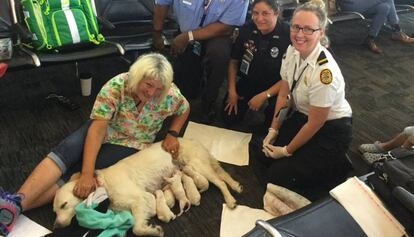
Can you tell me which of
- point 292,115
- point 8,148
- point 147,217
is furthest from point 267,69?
point 8,148

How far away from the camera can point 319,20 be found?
1.95 metres

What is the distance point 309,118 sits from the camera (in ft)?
6.86

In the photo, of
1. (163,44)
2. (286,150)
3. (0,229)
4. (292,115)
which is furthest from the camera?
(163,44)

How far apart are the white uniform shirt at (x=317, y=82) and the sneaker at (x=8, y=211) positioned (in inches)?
59.4

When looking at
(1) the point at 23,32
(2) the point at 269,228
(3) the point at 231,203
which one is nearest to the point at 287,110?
(3) the point at 231,203

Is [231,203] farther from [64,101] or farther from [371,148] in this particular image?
[64,101]

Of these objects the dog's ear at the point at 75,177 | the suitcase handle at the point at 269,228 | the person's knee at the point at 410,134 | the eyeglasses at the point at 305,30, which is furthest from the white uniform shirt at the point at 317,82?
the dog's ear at the point at 75,177

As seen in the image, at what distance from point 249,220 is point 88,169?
865 millimetres

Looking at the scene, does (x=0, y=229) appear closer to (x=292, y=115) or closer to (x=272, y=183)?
(x=272, y=183)

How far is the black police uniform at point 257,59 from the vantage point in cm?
262

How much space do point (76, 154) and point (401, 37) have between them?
408cm

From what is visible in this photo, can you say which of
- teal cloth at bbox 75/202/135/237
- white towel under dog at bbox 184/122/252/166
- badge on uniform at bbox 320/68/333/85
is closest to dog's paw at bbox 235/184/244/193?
white towel under dog at bbox 184/122/252/166

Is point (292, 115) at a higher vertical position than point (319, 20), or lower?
lower

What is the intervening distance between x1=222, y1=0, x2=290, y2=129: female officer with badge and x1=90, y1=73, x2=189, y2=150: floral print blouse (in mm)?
635
